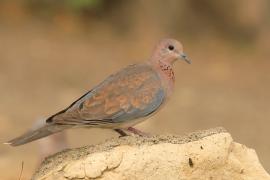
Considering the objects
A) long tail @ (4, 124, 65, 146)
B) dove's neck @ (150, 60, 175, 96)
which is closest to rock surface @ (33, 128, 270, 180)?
long tail @ (4, 124, 65, 146)

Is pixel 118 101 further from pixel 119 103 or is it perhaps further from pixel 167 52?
pixel 167 52

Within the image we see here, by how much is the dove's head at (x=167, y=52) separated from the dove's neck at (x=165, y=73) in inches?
1.3

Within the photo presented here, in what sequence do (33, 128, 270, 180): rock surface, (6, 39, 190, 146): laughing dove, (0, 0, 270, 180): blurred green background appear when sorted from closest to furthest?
(33, 128, 270, 180): rock surface, (6, 39, 190, 146): laughing dove, (0, 0, 270, 180): blurred green background

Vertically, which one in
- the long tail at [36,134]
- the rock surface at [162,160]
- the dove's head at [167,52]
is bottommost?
the rock surface at [162,160]

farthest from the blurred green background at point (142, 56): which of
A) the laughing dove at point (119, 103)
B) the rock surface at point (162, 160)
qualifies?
the rock surface at point (162, 160)

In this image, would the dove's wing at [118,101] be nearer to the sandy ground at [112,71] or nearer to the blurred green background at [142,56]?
the sandy ground at [112,71]

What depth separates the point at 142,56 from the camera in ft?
52.0

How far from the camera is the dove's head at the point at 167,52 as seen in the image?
7.54 m

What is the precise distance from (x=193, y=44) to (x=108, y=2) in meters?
1.68

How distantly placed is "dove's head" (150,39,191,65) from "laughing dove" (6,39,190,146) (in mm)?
117

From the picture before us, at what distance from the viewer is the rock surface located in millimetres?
6199

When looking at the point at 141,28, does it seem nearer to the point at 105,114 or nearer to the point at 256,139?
the point at 256,139

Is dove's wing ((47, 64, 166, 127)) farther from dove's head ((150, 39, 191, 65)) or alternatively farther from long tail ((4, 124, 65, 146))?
dove's head ((150, 39, 191, 65))

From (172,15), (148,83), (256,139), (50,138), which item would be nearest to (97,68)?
(172,15)
